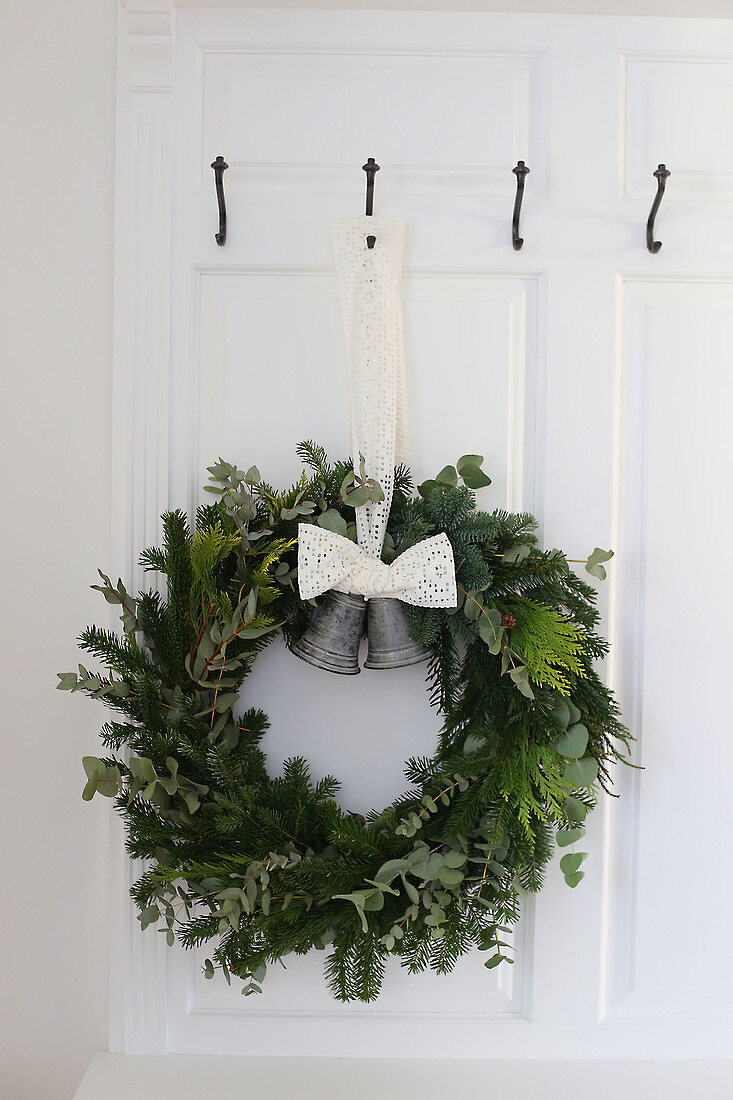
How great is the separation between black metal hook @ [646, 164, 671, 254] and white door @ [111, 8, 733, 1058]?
0.02m

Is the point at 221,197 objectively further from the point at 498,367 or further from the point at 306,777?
the point at 306,777

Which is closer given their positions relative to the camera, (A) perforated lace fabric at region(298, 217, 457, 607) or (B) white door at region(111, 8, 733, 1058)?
(A) perforated lace fabric at region(298, 217, 457, 607)

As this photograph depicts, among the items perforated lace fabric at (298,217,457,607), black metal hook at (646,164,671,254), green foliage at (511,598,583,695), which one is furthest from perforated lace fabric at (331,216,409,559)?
black metal hook at (646,164,671,254)

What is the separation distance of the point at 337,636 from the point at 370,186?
595 mm

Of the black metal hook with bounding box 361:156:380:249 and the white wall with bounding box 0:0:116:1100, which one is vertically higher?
the black metal hook with bounding box 361:156:380:249

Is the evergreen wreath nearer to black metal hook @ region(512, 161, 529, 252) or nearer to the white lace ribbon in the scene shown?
the white lace ribbon

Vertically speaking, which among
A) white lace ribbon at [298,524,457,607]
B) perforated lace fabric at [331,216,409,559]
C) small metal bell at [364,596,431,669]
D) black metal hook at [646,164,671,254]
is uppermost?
black metal hook at [646,164,671,254]

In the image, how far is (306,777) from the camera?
99cm

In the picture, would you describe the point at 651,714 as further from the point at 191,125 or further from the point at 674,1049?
the point at 191,125

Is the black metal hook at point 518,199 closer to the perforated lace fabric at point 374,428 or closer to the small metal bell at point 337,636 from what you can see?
the perforated lace fabric at point 374,428

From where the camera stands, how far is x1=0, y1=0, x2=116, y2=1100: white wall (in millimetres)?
1036

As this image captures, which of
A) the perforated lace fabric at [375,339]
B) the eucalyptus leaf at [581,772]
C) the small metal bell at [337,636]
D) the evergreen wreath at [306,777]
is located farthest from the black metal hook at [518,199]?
the eucalyptus leaf at [581,772]

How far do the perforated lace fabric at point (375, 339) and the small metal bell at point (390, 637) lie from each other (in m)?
0.12

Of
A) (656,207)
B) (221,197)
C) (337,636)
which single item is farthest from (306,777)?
(656,207)
